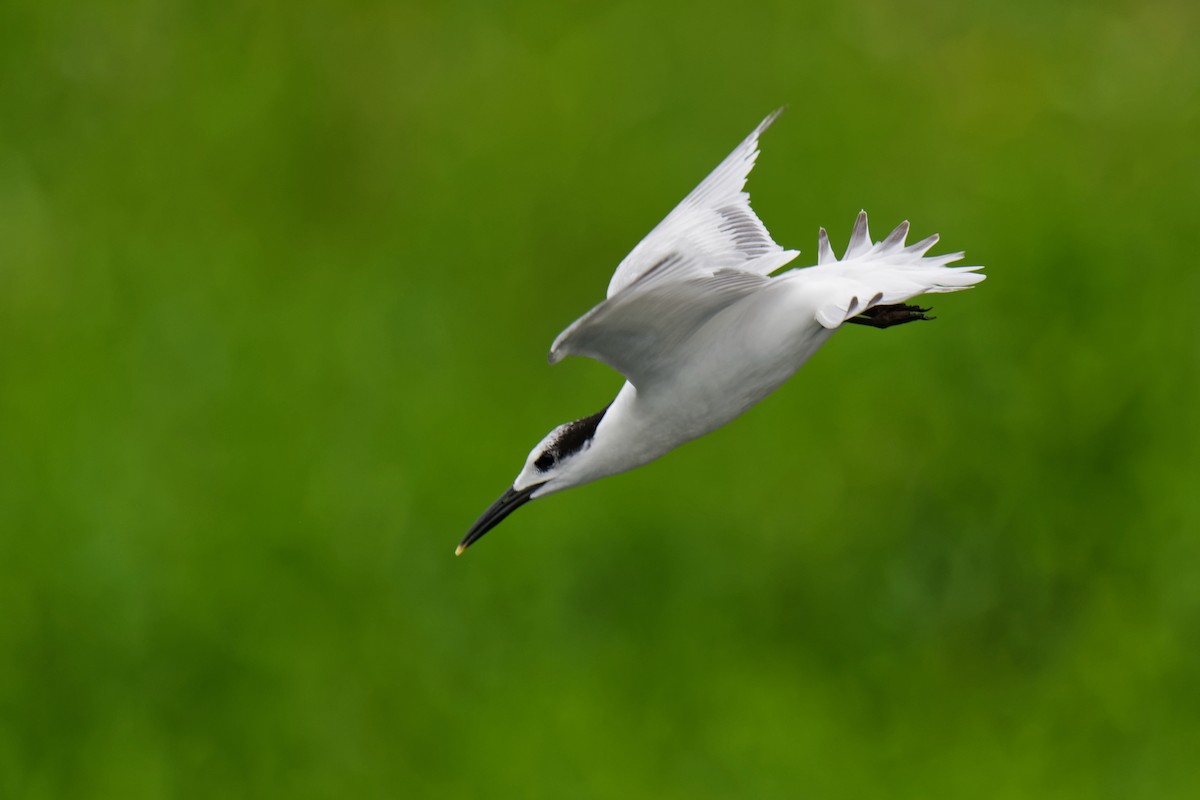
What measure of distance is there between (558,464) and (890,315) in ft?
2.92

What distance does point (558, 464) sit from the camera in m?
4.30

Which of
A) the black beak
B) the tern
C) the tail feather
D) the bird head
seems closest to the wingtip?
the tail feather

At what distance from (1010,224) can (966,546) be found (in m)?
1.77

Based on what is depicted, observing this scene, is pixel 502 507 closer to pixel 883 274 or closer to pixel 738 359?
pixel 738 359

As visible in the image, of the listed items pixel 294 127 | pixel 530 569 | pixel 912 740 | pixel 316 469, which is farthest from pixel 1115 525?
pixel 294 127

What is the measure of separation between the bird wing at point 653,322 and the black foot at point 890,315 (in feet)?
1.79

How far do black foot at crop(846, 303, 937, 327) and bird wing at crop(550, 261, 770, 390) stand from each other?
55 centimetres

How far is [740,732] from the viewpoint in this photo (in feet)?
30.8

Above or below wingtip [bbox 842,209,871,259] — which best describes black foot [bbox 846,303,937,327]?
below

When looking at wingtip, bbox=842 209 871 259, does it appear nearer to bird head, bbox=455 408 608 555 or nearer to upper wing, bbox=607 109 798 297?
upper wing, bbox=607 109 798 297

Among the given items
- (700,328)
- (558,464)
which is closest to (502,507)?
(558,464)

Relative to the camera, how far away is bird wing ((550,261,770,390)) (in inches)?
145

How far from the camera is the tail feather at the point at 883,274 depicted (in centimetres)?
393

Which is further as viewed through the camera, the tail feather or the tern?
the tail feather
